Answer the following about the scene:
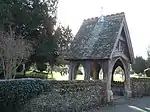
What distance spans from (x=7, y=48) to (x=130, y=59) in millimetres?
10108

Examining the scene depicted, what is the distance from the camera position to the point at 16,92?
39.9 ft

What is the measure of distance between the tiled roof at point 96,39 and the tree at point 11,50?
3758 mm

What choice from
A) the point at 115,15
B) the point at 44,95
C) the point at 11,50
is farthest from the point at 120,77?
the point at 44,95

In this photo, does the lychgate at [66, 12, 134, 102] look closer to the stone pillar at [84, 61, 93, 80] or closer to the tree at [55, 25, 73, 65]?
the stone pillar at [84, 61, 93, 80]

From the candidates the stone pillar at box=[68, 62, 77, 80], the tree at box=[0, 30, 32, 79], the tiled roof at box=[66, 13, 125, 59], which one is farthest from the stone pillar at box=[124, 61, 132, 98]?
the tree at box=[0, 30, 32, 79]

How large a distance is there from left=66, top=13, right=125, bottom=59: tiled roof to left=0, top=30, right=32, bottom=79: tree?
3758 mm

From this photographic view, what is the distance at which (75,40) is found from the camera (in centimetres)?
2181

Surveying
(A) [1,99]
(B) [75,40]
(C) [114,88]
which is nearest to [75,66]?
(B) [75,40]

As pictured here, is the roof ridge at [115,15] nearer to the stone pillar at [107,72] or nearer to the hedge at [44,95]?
the stone pillar at [107,72]

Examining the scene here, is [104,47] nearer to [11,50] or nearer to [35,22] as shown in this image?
[11,50]

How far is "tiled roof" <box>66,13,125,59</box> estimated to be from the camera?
758 inches

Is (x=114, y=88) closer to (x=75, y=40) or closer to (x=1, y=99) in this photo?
(x=75, y=40)

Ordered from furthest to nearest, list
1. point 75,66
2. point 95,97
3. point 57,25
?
point 57,25 < point 75,66 < point 95,97

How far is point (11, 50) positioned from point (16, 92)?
384 inches
